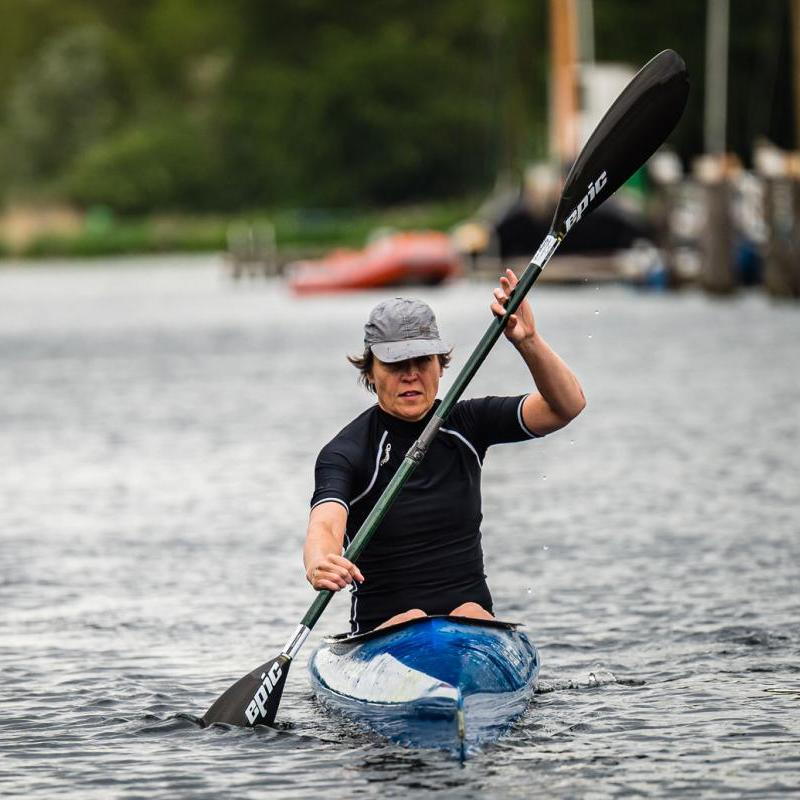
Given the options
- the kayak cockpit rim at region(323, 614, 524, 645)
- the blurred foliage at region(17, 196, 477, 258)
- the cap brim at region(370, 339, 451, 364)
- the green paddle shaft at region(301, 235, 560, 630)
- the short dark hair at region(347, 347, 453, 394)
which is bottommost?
the kayak cockpit rim at region(323, 614, 524, 645)

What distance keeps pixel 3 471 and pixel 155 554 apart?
466 centimetres

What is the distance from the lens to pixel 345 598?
12.3 meters

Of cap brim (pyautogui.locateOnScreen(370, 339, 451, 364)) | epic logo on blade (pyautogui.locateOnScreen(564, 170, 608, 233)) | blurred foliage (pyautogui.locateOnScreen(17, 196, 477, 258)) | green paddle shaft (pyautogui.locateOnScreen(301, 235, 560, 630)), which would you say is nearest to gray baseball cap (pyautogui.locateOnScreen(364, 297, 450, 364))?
cap brim (pyautogui.locateOnScreen(370, 339, 451, 364))

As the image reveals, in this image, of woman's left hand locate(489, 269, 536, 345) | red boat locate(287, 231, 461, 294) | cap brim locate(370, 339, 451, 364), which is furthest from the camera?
red boat locate(287, 231, 461, 294)

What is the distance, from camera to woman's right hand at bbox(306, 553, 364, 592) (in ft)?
27.2

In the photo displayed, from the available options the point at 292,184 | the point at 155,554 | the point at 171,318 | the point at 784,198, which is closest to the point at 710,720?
the point at 155,554

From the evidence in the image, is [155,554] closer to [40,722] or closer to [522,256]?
[40,722]

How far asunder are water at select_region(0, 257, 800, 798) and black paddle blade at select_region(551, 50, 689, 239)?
2.06 m

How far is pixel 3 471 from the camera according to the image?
1802 cm

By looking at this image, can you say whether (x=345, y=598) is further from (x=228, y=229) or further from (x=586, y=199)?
(x=228, y=229)

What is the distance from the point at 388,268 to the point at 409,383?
42.0m

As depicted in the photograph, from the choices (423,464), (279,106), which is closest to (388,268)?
(423,464)

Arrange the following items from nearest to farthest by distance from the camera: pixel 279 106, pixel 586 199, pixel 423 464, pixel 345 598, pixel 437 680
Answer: pixel 437 680 < pixel 423 464 < pixel 586 199 < pixel 345 598 < pixel 279 106

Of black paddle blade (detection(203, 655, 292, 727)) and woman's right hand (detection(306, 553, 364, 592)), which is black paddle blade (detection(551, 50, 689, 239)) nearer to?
woman's right hand (detection(306, 553, 364, 592))
